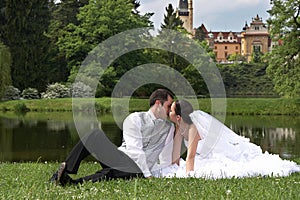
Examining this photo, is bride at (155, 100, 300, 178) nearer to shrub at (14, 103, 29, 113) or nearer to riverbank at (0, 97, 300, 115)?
riverbank at (0, 97, 300, 115)

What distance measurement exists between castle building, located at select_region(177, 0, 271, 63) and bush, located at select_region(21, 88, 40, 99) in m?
42.6

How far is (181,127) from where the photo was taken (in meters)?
6.20

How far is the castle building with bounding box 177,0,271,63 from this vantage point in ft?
253

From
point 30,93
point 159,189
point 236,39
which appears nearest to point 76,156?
point 159,189

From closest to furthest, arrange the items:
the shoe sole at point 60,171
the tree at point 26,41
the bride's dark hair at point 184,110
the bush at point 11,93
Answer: the shoe sole at point 60,171
the bride's dark hair at point 184,110
the bush at point 11,93
the tree at point 26,41

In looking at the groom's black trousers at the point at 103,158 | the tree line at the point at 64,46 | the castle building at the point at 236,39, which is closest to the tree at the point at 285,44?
the tree line at the point at 64,46

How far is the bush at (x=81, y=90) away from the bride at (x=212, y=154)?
23.6 m

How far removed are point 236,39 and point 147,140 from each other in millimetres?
82345

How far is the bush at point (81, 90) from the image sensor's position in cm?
3079

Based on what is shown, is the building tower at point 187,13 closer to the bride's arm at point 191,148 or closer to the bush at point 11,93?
the bush at point 11,93

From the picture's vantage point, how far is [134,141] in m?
5.54

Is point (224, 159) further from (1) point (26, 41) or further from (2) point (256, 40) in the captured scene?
(2) point (256, 40)

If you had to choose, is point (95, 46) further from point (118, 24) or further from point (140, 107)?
point (140, 107)

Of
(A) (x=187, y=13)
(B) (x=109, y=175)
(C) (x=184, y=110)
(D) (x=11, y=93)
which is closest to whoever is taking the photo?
(B) (x=109, y=175)
